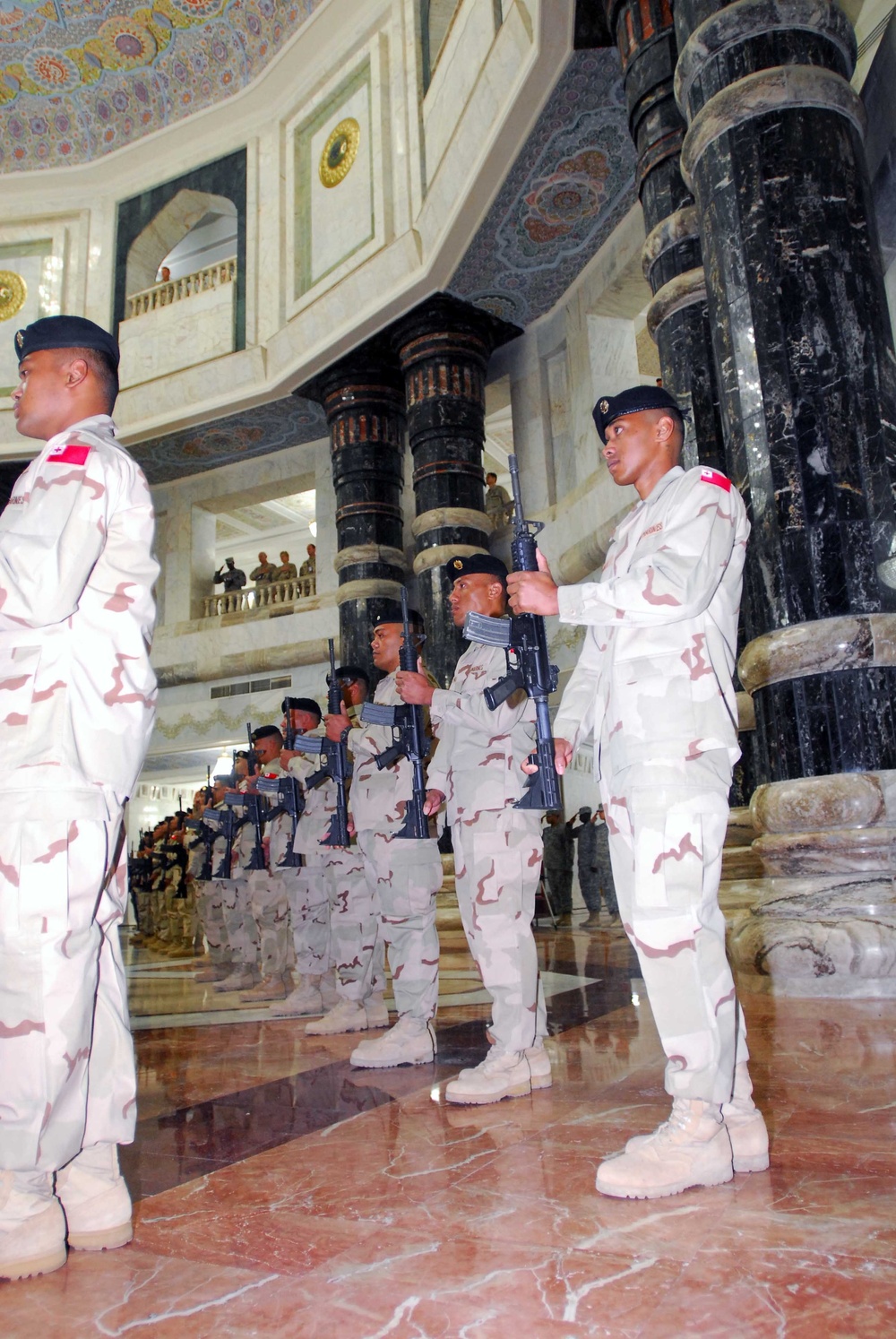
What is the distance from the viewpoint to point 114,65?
11.1 m

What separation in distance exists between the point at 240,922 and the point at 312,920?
207cm

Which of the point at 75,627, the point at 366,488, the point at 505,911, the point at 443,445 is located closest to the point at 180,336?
the point at 366,488

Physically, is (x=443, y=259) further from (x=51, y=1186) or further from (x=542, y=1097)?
(x=51, y=1186)

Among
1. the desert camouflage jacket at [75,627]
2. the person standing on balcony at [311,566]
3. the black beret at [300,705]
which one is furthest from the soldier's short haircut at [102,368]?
the person standing on balcony at [311,566]

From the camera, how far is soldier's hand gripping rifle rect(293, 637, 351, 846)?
4129mm

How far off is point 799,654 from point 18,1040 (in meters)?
2.87

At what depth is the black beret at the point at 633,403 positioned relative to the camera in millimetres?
2111

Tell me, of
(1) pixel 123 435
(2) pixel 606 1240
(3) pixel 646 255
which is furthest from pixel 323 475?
(2) pixel 606 1240

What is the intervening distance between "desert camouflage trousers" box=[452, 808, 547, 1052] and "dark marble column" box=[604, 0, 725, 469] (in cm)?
265

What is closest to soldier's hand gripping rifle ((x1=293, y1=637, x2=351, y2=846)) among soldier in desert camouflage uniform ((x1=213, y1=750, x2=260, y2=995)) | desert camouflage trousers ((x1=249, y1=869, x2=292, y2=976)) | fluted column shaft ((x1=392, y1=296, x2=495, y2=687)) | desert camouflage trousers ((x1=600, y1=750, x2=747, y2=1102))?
desert camouflage trousers ((x1=249, y1=869, x2=292, y2=976))

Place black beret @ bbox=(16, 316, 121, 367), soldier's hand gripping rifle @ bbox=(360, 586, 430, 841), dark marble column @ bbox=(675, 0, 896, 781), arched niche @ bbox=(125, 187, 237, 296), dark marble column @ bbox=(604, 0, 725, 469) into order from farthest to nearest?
arched niche @ bbox=(125, 187, 237, 296), dark marble column @ bbox=(604, 0, 725, 469), dark marble column @ bbox=(675, 0, 896, 781), soldier's hand gripping rifle @ bbox=(360, 586, 430, 841), black beret @ bbox=(16, 316, 121, 367)

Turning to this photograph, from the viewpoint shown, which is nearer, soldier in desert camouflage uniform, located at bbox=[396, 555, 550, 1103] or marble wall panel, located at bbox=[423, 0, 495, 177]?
soldier in desert camouflage uniform, located at bbox=[396, 555, 550, 1103]

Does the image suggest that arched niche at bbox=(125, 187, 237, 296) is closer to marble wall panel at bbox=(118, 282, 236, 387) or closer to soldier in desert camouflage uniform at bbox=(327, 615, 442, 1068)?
marble wall panel at bbox=(118, 282, 236, 387)

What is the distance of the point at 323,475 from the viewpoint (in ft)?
37.4
